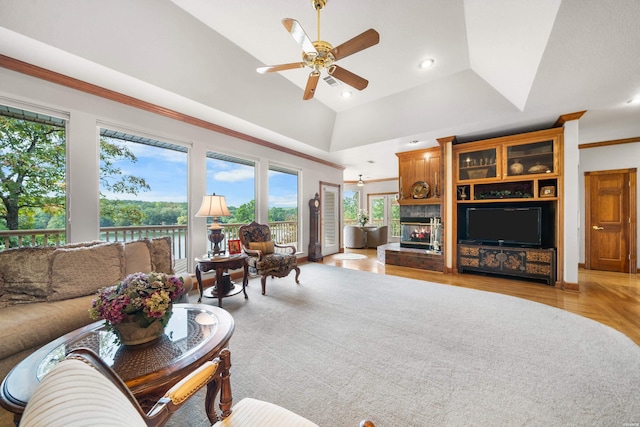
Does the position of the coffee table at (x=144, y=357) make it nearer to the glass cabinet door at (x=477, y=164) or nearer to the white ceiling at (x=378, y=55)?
the white ceiling at (x=378, y=55)

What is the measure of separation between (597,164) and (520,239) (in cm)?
247

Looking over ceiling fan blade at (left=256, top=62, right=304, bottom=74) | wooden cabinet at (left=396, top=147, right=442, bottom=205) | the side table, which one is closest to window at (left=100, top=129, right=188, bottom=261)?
the side table

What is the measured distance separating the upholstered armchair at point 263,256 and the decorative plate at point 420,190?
10.1ft

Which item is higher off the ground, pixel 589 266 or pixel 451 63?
pixel 451 63

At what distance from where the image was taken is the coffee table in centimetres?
102

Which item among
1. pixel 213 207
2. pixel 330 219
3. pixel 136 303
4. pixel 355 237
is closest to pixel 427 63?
pixel 213 207

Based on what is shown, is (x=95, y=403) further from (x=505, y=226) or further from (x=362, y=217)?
(x=362, y=217)

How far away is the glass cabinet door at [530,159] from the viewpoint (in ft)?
12.7

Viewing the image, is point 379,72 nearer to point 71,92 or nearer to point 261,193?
point 261,193

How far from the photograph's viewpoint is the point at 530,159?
4.04 m

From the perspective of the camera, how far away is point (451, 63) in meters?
3.12

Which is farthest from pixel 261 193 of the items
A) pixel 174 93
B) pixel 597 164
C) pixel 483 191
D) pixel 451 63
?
pixel 597 164

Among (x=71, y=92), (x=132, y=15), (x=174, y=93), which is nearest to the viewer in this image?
(x=132, y=15)

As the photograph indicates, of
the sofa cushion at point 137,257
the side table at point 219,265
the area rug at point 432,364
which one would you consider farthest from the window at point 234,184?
the area rug at point 432,364
